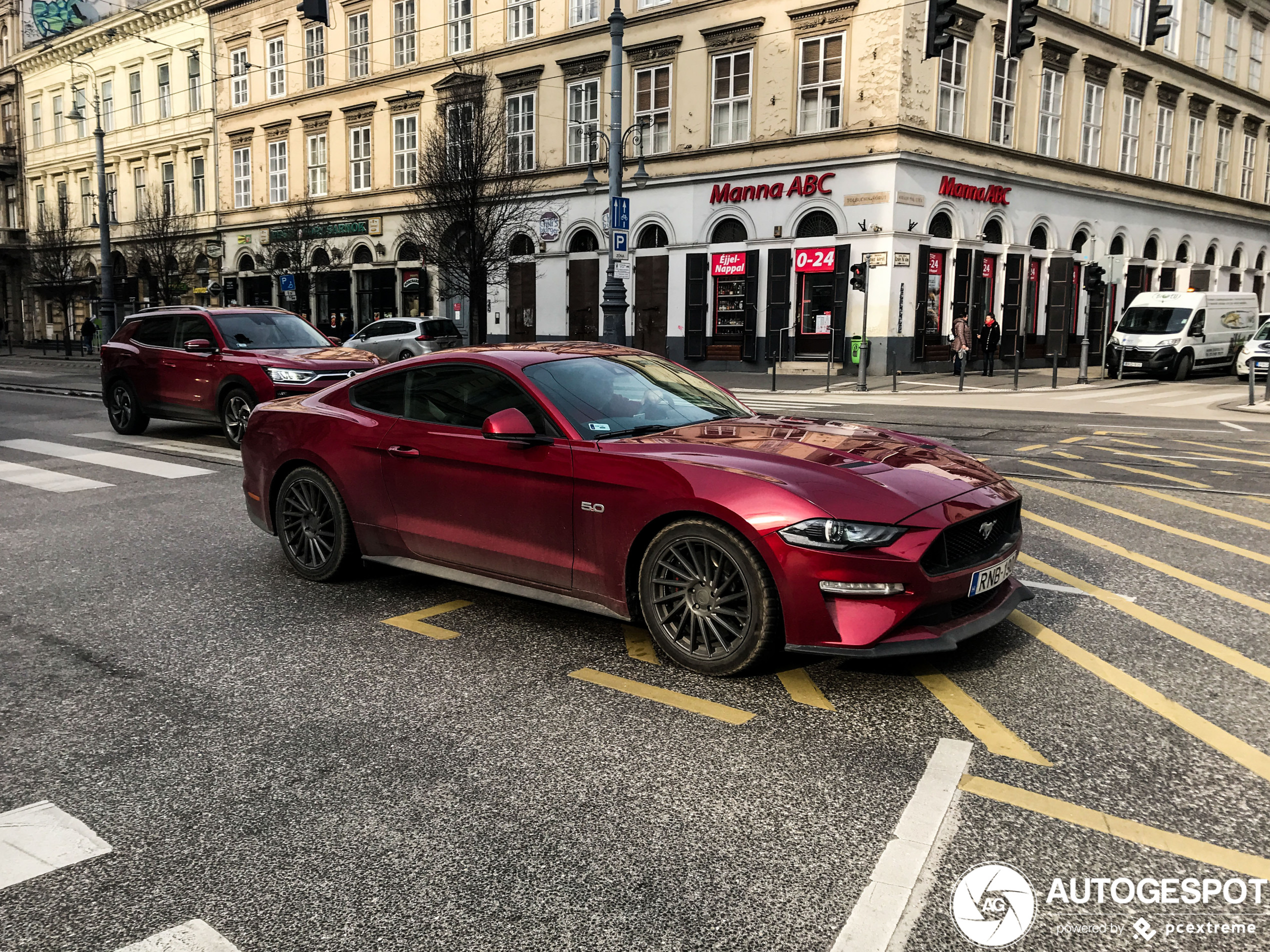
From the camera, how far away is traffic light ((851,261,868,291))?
83.0 ft

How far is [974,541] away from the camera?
446 centimetres

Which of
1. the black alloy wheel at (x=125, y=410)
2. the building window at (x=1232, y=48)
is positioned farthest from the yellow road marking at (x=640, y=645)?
the building window at (x=1232, y=48)

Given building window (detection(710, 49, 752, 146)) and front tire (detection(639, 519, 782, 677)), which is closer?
front tire (detection(639, 519, 782, 677))

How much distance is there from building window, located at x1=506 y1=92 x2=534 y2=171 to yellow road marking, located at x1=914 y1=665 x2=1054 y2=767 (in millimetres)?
33031

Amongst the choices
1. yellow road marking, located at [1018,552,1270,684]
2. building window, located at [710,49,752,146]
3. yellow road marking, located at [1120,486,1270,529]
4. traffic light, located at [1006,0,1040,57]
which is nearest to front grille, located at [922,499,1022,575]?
yellow road marking, located at [1018,552,1270,684]

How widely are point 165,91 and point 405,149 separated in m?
19.5

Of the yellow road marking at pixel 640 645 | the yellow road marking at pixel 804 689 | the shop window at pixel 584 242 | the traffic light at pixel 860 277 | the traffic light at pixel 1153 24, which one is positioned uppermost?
the traffic light at pixel 1153 24

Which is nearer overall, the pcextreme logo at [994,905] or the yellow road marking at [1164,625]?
the pcextreme logo at [994,905]

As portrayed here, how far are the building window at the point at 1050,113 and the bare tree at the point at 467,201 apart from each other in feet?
52.7

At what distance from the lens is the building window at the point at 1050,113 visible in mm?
32125

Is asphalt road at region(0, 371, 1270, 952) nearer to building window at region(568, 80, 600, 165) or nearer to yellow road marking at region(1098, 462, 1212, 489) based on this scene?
yellow road marking at region(1098, 462, 1212, 489)

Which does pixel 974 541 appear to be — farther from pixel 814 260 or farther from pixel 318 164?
pixel 318 164

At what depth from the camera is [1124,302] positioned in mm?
37812

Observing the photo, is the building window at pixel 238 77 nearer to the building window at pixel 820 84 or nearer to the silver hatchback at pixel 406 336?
the silver hatchback at pixel 406 336
